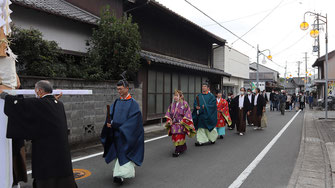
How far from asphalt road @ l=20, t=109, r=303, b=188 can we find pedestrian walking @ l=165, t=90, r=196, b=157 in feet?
1.10

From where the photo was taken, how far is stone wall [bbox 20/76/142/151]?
295 inches

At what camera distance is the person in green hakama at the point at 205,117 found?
8.24m

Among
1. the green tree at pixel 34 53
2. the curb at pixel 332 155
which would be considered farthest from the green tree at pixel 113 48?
the curb at pixel 332 155

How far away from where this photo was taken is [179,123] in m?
6.83

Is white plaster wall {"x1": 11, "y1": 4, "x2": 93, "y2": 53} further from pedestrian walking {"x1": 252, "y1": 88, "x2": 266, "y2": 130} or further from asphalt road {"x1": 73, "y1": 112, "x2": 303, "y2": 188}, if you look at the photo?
pedestrian walking {"x1": 252, "y1": 88, "x2": 266, "y2": 130}

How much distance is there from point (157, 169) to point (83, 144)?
3256 mm

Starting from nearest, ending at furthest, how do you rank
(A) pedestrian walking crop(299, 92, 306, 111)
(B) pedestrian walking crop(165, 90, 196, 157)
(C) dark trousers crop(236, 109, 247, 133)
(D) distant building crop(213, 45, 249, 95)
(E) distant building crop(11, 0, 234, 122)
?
(B) pedestrian walking crop(165, 90, 196, 157) → (E) distant building crop(11, 0, 234, 122) → (C) dark trousers crop(236, 109, 247, 133) → (D) distant building crop(213, 45, 249, 95) → (A) pedestrian walking crop(299, 92, 306, 111)

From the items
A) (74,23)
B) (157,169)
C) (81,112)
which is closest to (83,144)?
(81,112)

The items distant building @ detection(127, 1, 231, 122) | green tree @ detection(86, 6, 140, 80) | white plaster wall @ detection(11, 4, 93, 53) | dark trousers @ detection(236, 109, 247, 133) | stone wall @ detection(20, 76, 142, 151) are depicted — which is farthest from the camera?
distant building @ detection(127, 1, 231, 122)

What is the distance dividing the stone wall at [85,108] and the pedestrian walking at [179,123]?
2.75m

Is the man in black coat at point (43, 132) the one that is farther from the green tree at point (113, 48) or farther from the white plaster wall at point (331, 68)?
the white plaster wall at point (331, 68)

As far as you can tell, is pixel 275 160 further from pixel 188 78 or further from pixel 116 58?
pixel 188 78

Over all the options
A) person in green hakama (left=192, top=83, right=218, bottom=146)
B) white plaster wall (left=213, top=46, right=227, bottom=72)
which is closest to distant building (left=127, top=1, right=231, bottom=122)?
person in green hakama (left=192, top=83, right=218, bottom=146)

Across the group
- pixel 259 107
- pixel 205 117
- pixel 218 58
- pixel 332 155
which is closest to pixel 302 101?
pixel 218 58
